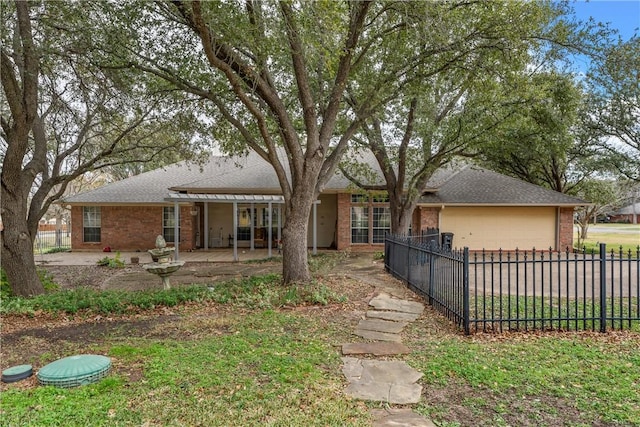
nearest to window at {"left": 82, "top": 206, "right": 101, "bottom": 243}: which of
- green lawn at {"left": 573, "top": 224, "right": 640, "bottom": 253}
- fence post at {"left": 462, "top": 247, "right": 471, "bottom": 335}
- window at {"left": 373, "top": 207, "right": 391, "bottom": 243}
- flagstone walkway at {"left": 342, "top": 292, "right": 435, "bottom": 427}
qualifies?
window at {"left": 373, "top": 207, "right": 391, "bottom": 243}

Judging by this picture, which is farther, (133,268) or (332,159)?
(133,268)

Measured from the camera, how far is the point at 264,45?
7.44 meters

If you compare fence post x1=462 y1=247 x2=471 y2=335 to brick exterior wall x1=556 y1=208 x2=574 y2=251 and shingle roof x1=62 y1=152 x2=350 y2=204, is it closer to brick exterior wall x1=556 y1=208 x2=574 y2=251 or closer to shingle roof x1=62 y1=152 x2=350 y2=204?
shingle roof x1=62 y1=152 x2=350 y2=204

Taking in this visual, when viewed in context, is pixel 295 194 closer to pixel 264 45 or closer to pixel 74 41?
pixel 264 45

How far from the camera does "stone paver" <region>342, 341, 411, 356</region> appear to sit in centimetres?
495

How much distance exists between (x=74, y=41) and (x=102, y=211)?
457 inches

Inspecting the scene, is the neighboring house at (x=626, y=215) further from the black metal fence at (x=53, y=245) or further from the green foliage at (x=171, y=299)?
the black metal fence at (x=53, y=245)

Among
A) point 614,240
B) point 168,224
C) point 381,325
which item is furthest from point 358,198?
point 614,240

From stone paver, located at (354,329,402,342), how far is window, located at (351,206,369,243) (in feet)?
39.7

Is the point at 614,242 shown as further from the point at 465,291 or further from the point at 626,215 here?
the point at 626,215

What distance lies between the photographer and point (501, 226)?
690 inches

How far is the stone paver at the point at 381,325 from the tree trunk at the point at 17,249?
6686 millimetres

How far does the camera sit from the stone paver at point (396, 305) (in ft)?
23.3

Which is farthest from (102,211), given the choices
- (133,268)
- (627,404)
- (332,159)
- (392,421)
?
(627,404)
